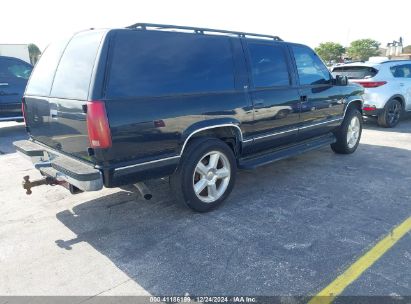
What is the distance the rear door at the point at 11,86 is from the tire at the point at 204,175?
705 centimetres

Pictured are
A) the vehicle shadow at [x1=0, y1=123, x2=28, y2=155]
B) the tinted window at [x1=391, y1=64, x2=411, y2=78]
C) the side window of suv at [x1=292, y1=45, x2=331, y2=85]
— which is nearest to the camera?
the side window of suv at [x1=292, y1=45, x2=331, y2=85]

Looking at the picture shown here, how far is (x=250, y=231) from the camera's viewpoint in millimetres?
3469

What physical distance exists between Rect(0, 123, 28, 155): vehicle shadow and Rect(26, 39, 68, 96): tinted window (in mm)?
3779

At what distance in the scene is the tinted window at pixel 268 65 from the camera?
170 inches

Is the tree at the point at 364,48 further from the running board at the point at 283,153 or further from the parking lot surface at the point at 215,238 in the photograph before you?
the parking lot surface at the point at 215,238

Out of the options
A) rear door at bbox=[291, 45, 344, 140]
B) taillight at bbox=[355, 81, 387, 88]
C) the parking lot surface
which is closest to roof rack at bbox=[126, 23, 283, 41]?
rear door at bbox=[291, 45, 344, 140]

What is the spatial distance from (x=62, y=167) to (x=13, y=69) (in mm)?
7381

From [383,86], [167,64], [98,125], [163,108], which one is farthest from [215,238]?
[383,86]

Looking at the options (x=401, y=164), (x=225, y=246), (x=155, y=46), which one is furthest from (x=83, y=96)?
(x=401, y=164)

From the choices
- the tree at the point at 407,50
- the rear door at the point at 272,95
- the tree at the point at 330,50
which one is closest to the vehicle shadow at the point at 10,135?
the rear door at the point at 272,95

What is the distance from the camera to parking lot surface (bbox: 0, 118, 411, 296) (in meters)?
2.68

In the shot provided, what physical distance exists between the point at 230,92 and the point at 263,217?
1.49 metres

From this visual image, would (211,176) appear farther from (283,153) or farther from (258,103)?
(283,153)

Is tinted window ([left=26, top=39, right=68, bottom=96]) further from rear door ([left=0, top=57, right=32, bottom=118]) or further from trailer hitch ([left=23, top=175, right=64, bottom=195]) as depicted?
rear door ([left=0, top=57, right=32, bottom=118])
